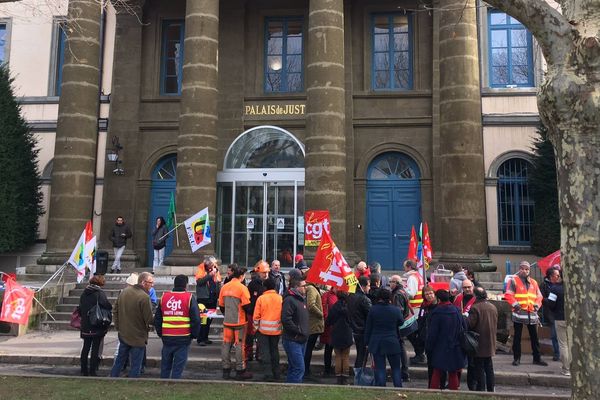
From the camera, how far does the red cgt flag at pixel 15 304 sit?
1099 cm

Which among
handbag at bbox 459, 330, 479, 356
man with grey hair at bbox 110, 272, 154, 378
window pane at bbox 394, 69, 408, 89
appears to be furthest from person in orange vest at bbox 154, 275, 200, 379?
window pane at bbox 394, 69, 408, 89

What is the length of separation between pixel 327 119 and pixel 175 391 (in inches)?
427

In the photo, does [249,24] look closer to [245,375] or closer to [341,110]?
[341,110]

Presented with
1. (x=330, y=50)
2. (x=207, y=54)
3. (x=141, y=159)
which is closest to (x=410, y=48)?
(x=330, y=50)

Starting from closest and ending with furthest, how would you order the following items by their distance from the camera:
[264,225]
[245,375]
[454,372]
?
[454,372]
[245,375]
[264,225]

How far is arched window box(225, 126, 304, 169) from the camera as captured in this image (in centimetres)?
1973

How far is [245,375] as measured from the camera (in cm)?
885

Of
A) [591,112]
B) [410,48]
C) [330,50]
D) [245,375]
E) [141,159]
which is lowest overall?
[245,375]

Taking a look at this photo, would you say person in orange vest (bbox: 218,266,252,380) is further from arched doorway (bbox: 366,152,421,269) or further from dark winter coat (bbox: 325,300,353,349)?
arched doorway (bbox: 366,152,421,269)

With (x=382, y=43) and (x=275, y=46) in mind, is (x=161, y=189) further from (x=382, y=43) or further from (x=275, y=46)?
(x=382, y=43)

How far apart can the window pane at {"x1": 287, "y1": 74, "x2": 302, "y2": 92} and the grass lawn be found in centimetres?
1487

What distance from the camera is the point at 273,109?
20547 mm

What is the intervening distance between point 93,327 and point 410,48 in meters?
16.0

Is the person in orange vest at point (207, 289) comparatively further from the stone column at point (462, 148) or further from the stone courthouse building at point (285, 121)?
the stone column at point (462, 148)
